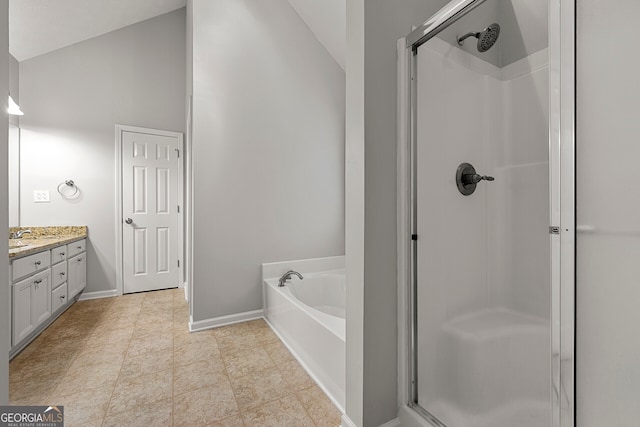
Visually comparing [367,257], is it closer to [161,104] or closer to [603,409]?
[603,409]

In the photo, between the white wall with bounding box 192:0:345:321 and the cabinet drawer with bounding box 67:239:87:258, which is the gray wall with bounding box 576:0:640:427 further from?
the cabinet drawer with bounding box 67:239:87:258

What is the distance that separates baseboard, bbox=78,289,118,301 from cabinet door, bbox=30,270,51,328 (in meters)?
0.97

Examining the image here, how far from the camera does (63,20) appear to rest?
109 inches

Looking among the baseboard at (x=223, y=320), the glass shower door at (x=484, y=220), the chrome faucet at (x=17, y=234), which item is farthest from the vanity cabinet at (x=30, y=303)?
the glass shower door at (x=484, y=220)

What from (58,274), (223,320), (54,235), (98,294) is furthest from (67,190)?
(223,320)

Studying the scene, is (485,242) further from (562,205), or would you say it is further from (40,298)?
(40,298)

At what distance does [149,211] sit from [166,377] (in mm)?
2454

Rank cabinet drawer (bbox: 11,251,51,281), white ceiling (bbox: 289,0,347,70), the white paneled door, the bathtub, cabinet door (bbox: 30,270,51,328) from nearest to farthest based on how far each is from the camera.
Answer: the bathtub
cabinet drawer (bbox: 11,251,51,281)
cabinet door (bbox: 30,270,51,328)
white ceiling (bbox: 289,0,347,70)
the white paneled door

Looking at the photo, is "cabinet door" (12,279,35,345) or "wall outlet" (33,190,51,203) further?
"wall outlet" (33,190,51,203)

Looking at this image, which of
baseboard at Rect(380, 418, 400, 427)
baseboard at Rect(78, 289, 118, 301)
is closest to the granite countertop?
baseboard at Rect(78, 289, 118, 301)

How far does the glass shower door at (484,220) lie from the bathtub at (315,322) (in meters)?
0.46

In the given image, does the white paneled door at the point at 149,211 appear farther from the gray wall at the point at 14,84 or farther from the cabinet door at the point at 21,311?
the cabinet door at the point at 21,311

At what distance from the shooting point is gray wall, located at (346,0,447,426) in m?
1.17

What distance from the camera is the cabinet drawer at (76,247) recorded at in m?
2.77
